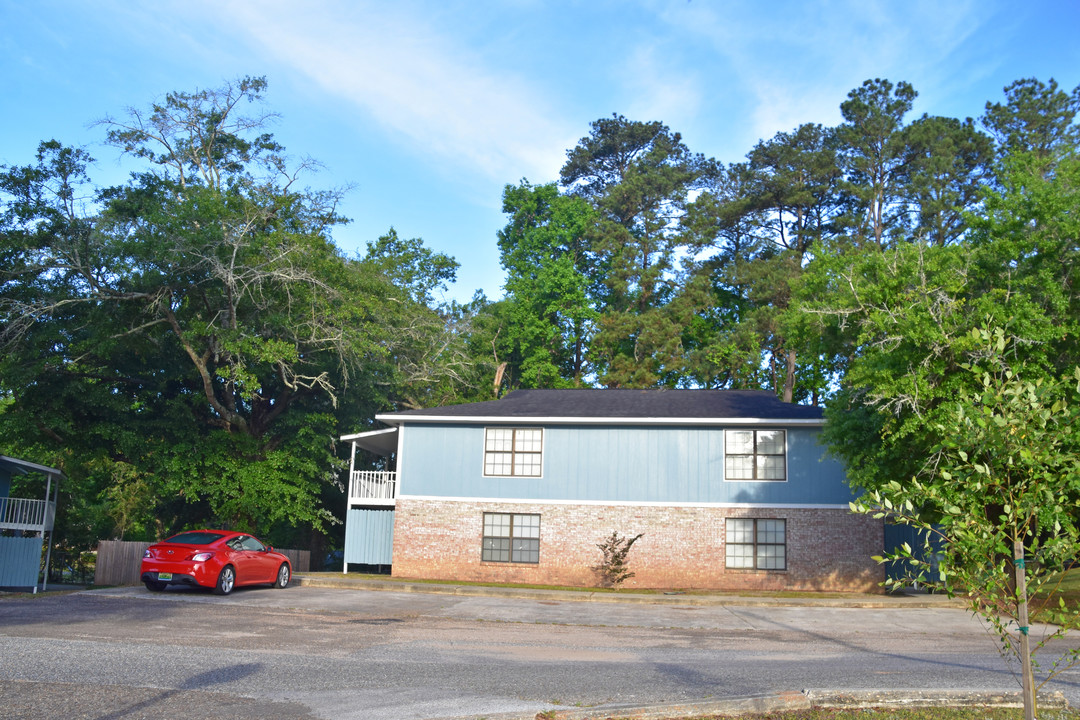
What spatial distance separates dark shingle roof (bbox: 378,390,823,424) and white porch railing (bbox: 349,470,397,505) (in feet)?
7.02

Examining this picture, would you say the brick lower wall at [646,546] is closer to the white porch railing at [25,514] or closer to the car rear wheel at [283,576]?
the car rear wheel at [283,576]

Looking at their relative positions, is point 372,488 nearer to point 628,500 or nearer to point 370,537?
point 370,537

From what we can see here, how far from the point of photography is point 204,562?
17.9 m

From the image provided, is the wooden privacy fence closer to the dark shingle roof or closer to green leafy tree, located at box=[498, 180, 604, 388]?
the dark shingle roof

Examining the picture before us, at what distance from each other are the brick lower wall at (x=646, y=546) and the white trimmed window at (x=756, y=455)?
1.01 metres

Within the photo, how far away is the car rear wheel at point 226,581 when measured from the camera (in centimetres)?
1816

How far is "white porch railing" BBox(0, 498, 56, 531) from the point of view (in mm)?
22898

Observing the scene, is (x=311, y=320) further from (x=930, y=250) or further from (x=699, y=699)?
(x=699, y=699)

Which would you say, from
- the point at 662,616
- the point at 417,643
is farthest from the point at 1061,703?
the point at 662,616

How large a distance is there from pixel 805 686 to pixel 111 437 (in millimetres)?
25670

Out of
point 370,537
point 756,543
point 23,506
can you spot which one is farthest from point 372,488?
point 756,543

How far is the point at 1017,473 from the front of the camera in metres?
5.98

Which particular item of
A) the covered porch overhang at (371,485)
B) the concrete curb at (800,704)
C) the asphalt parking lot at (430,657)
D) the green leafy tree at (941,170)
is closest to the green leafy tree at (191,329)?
the covered porch overhang at (371,485)

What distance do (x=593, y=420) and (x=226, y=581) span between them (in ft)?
35.9
